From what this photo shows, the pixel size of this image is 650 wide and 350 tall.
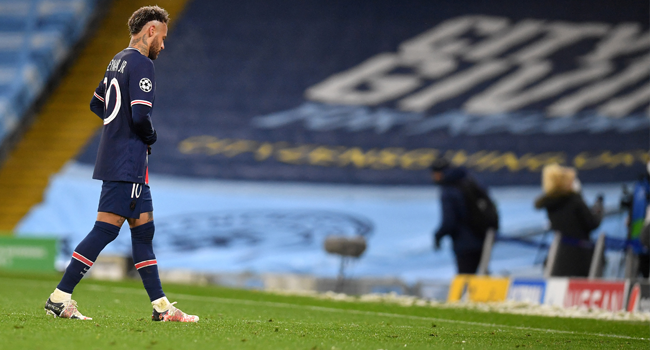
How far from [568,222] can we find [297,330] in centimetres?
471

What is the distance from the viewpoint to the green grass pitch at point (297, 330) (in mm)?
3463

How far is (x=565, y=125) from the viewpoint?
22.2m

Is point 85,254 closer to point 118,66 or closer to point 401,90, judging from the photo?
point 118,66

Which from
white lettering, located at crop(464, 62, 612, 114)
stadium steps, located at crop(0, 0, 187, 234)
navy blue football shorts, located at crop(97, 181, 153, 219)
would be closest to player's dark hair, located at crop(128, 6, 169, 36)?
navy blue football shorts, located at crop(97, 181, 153, 219)

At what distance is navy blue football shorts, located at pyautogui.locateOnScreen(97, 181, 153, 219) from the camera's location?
4195 millimetres

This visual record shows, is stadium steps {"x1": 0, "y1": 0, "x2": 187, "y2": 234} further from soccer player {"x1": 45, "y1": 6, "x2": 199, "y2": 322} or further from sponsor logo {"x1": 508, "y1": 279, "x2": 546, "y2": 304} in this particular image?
soccer player {"x1": 45, "y1": 6, "x2": 199, "y2": 322}

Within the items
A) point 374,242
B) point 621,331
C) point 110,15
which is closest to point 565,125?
point 374,242

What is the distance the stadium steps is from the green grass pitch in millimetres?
13131

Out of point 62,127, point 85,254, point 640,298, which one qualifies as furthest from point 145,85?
point 62,127

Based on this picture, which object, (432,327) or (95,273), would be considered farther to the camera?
(95,273)

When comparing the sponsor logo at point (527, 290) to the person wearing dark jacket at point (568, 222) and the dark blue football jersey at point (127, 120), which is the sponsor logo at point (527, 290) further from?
the dark blue football jersey at point (127, 120)

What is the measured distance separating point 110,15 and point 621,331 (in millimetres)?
18891

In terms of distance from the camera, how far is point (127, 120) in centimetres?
428

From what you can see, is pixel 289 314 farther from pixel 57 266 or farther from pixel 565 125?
pixel 565 125
